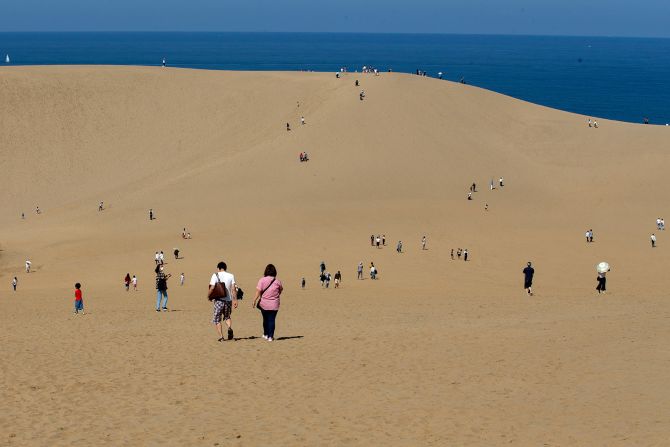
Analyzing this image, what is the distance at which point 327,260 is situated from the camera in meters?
37.4

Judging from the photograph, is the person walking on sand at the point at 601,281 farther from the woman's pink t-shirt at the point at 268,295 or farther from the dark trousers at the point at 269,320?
the woman's pink t-shirt at the point at 268,295

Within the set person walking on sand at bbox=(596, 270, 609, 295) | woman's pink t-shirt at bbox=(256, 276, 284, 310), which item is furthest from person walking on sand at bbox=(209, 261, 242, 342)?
person walking on sand at bbox=(596, 270, 609, 295)

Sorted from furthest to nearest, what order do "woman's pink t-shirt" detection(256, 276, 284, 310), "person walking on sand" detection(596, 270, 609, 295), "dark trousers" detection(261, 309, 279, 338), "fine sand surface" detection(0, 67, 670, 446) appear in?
"person walking on sand" detection(596, 270, 609, 295), "dark trousers" detection(261, 309, 279, 338), "woman's pink t-shirt" detection(256, 276, 284, 310), "fine sand surface" detection(0, 67, 670, 446)

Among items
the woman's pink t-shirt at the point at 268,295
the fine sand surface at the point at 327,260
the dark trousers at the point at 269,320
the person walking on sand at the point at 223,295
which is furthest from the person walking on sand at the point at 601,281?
the person walking on sand at the point at 223,295

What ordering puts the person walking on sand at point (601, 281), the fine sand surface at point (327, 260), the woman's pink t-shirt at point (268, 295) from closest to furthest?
the fine sand surface at point (327, 260) < the woman's pink t-shirt at point (268, 295) < the person walking on sand at point (601, 281)

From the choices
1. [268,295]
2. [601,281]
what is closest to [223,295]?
[268,295]

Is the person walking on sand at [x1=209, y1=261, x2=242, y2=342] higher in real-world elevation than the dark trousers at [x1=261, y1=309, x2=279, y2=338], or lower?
higher

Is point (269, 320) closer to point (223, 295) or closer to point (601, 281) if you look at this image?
point (223, 295)

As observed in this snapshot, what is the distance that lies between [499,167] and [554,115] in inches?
544

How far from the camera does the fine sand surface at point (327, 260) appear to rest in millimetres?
11750

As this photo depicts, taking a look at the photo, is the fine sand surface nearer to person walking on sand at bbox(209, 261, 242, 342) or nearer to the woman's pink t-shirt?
person walking on sand at bbox(209, 261, 242, 342)

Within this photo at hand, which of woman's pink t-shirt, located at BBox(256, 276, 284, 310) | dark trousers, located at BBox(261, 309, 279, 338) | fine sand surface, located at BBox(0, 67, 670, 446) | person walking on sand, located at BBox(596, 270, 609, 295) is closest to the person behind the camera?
fine sand surface, located at BBox(0, 67, 670, 446)

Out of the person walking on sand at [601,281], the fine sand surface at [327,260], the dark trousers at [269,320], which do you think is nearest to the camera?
the fine sand surface at [327,260]

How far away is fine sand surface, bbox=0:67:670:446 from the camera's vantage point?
1175 cm
